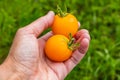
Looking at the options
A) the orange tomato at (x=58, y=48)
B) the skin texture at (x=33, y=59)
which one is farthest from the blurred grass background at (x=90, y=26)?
the orange tomato at (x=58, y=48)

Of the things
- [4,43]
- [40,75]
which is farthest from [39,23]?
[4,43]

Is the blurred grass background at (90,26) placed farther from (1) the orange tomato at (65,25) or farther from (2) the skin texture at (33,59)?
(1) the orange tomato at (65,25)

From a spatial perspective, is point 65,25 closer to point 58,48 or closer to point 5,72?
point 58,48

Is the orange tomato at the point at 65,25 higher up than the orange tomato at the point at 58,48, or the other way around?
the orange tomato at the point at 65,25

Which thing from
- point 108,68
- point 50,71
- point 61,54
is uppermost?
point 61,54

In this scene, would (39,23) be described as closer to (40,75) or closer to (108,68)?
(40,75)

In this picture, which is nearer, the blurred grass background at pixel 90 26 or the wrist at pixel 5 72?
the wrist at pixel 5 72
